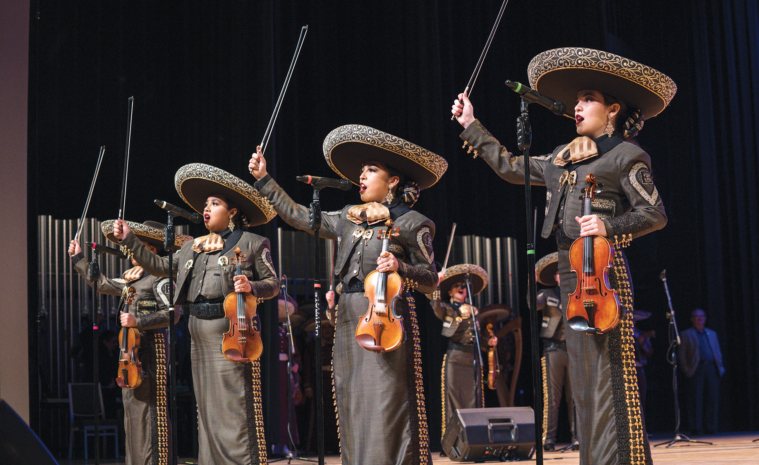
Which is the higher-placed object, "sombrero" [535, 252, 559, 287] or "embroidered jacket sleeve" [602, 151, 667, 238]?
"embroidered jacket sleeve" [602, 151, 667, 238]

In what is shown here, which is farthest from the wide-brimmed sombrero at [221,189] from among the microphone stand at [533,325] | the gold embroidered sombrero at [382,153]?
the microphone stand at [533,325]

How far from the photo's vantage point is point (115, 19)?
912 cm

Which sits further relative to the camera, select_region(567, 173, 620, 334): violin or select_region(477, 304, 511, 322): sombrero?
select_region(477, 304, 511, 322): sombrero

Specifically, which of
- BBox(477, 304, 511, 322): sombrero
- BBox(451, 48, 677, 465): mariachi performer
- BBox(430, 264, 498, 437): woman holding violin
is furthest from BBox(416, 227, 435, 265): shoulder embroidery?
BBox(477, 304, 511, 322): sombrero

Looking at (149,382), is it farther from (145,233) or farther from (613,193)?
(613,193)

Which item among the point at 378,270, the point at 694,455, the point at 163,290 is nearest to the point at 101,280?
the point at 163,290

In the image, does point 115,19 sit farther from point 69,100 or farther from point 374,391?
point 374,391

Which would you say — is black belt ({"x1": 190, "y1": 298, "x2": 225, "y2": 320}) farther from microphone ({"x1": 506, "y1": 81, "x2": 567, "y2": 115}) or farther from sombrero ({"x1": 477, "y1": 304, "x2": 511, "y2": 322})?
sombrero ({"x1": 477, "y1": 304, "x2": 511, "y2": 322})

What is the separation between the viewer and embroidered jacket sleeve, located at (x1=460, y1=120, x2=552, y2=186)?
12.3 feet

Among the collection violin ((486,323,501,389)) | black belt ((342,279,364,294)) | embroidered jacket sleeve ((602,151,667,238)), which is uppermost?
embroidered jacket sleeve ((602,151,667,238))

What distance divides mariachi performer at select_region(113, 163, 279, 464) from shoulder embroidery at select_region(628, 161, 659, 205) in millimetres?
2326

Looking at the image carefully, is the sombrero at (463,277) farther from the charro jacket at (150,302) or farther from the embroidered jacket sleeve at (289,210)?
the embroidered jacket sleeve at (289,210)

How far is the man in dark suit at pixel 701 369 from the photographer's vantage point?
35.8 feet

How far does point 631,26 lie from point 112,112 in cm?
746
